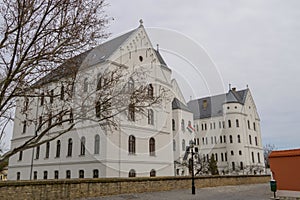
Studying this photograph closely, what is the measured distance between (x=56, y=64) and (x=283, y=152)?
12615 millimetres

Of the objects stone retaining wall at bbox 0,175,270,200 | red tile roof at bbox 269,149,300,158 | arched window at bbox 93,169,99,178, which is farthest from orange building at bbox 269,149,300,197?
arched window at bbox 93,169,99,178

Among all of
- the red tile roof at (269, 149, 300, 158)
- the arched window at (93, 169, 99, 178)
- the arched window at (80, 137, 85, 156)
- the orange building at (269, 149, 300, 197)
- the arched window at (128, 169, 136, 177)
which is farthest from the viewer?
the arched window at (80, 137, 85, 156)

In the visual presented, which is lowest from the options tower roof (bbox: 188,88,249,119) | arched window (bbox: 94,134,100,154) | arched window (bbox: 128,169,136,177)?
arched window (bbox: 128,169,136,177)

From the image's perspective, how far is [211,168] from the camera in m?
39.2

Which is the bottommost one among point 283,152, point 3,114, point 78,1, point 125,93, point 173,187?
point 173,187

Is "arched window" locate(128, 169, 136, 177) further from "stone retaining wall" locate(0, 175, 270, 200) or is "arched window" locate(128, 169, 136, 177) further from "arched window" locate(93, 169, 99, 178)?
"stone retaining wall" locate(0, 175, 270, 200)

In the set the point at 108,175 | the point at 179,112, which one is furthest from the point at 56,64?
the point at 179,112

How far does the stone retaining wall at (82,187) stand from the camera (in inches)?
457

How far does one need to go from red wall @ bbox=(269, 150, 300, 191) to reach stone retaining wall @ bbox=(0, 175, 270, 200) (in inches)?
268

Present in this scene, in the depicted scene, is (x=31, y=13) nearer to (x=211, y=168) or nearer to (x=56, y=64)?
(x=56, y=64)

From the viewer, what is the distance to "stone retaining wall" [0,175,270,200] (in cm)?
1160

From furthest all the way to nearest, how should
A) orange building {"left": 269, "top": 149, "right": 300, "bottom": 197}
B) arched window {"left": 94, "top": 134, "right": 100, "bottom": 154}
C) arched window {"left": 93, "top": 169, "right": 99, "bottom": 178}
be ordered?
arched window {"left": 94, "top": 134, "right": 100, "bottom": 154} < arched window {"left": 93, "top": 169, "right": 99, "bottom": 178} < orange building {"left": 269, "top": 149, "right": 300, "bottom": 197}

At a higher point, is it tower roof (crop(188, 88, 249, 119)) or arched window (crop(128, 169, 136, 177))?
tower roof (crop(188, 88, 249, 119))

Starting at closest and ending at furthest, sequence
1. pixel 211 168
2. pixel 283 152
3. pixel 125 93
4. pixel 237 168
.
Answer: pixel 125 93 < pixel 283 152 < pixel 211 168 < pixel 237 168
